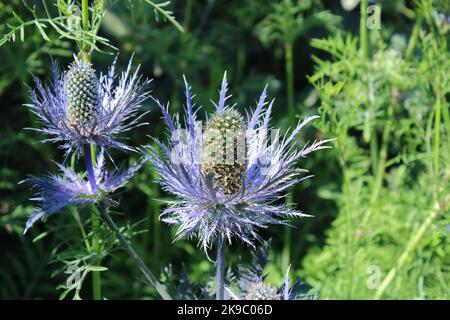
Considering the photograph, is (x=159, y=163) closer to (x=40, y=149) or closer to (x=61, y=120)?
(x=61, y=120)

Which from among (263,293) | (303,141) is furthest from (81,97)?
(303,141)

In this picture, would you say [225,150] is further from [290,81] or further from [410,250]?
[290,81]

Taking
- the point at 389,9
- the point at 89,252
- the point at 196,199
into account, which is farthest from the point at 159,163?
the point at 389,9

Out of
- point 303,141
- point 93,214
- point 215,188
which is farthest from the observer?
point 303,141

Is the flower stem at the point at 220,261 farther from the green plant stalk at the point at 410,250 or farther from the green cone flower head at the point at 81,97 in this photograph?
the green plant stalk at the point at 410,250

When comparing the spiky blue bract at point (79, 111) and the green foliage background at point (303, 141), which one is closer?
the spiky blue bract at point (79, 111)

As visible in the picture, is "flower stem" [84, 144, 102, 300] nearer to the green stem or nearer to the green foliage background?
the green foliage background

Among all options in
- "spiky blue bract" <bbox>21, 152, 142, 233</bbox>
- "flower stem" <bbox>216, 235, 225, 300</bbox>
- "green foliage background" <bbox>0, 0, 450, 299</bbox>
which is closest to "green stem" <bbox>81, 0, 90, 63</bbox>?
"green foliage background" <bbox>0, 0, 450, 299</bbox>

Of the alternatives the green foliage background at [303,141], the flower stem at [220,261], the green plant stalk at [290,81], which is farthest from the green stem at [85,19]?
the green plant stalk at [290,81]
